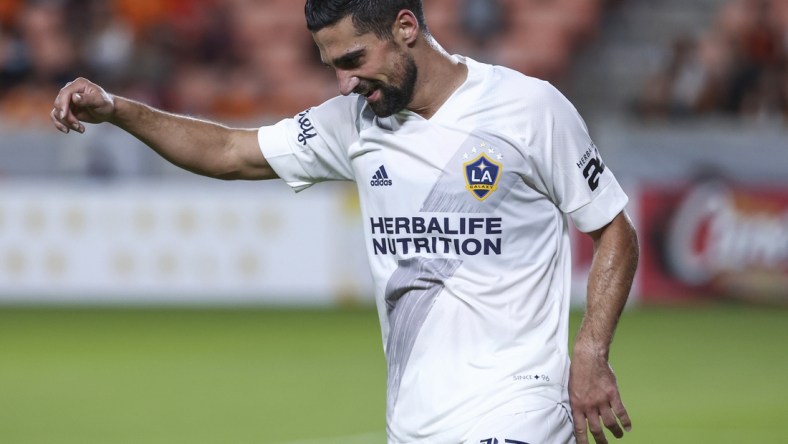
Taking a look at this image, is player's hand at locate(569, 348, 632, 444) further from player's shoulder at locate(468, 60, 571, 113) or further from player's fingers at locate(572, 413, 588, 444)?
player's shoulder at locate(468, 60, 571, 113)

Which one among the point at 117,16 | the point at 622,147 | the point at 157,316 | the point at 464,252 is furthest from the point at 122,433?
the point at 117,16

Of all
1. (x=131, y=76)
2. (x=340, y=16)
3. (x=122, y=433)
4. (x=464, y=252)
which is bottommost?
(x=122, y=433)

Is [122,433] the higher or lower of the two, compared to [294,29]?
lower

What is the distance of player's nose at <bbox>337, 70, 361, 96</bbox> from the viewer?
4.00 metres

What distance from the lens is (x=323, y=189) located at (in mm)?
13969

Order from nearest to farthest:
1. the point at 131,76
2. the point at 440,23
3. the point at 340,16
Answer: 1. the point at 340,16
2. the point at 131,76
3. the point at 440,23

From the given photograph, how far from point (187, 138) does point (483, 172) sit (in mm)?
1038

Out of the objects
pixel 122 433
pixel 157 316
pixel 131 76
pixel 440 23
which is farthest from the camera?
pixel 440 23

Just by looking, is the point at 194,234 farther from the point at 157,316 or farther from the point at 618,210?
the point at 618,210

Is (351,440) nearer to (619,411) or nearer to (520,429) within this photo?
(520,429)

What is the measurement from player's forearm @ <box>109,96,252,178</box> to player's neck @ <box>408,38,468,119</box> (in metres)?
0.72

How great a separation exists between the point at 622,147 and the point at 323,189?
3.02m

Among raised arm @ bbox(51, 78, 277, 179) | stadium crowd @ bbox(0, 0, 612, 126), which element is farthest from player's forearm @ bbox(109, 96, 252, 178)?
stadium crowd @ bbox(0, 0, 612, 126)

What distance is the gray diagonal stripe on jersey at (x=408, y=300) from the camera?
4.06m
